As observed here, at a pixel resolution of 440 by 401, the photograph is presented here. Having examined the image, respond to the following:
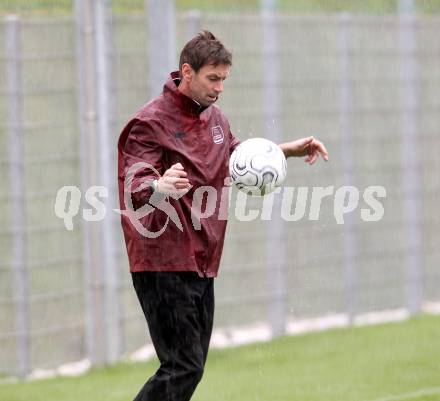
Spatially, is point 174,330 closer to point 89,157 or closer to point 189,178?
point 189,178

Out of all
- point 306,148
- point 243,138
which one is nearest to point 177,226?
point 306,148

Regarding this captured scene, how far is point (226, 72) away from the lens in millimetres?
6449

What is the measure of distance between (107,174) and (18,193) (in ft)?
2.39

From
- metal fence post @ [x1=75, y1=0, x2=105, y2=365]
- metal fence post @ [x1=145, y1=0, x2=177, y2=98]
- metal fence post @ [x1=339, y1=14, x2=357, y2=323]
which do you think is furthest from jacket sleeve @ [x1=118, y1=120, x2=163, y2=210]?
metal fence post @ [x1=339, y1=14, x2=357, y2=323]

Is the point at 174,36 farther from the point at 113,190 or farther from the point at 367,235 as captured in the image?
the point at 367,235

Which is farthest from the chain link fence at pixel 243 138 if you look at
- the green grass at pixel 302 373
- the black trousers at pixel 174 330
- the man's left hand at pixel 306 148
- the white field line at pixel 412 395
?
the black trousers at pixel 174 330

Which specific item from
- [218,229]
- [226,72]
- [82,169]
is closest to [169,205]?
[218,229]

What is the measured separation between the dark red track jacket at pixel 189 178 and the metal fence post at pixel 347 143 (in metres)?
5.56

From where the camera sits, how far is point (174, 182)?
5.86m

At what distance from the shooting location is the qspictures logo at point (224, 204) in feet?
20.5

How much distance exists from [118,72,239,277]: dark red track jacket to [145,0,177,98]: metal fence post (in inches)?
129

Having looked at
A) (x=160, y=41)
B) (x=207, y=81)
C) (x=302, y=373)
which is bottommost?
(x=302, y=373)

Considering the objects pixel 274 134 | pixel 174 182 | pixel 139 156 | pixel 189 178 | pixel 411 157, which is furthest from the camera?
pixel 411 157

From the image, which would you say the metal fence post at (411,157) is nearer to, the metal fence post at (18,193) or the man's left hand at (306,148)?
the metal fence post at (18,193)
